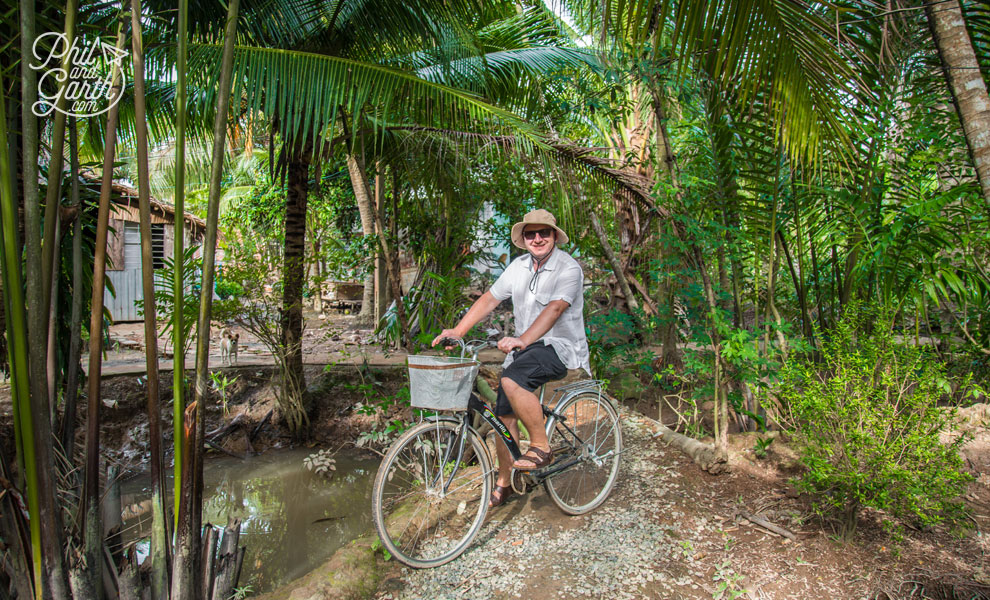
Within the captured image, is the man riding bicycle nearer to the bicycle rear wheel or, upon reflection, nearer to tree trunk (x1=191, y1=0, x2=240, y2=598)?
the bicycle rear wheel

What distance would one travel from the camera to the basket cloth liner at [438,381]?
290cm

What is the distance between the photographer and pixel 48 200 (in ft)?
7.09

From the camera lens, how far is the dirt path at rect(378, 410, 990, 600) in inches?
111

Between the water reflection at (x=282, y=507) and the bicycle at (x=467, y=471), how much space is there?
996mm

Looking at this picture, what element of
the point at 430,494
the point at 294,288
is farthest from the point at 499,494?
the point at 294,288

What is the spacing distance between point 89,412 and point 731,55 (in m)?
3.22

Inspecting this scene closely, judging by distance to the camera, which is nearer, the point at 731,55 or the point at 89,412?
the point at 89,412

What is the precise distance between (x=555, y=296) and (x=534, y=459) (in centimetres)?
93

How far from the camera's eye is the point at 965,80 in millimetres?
2385

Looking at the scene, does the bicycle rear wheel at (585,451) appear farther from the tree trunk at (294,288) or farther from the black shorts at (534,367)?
the tree trunk at (294,288)

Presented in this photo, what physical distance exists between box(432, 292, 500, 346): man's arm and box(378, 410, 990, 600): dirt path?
3.99 ft

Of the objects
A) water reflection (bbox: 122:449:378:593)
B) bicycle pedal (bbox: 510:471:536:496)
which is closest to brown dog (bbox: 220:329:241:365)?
water reflection (bbox: 122:449:378:593)

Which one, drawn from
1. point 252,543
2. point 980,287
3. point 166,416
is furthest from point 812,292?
point 166,416

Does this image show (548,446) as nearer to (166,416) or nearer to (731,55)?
(731,55)
